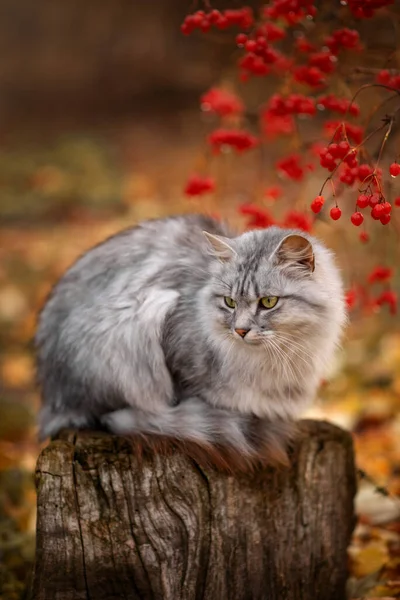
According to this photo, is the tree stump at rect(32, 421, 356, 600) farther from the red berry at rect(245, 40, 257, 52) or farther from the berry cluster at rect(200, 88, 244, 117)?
the berry cluster at rect(200, 88, 244, 117)

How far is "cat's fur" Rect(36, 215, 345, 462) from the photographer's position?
2.68 m

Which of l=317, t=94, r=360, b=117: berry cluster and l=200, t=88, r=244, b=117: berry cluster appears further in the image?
l=200, t=88, r=244, b=117: berry cluster

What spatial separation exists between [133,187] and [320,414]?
4615 millimetres

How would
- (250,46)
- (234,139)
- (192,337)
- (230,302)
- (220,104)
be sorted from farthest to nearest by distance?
(220,104)
(234,139)
(250,46)
(192,337)
(230,302)

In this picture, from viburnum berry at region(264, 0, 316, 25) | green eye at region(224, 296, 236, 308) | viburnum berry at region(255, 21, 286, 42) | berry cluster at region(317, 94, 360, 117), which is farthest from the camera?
viburnum berry at region(255, 21, 286, 42)

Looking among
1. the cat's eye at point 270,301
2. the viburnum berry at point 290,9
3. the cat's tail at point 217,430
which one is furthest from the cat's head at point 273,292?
the viburnum berry at point 290,9

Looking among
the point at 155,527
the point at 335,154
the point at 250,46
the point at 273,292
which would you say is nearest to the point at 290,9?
the point at 250,46

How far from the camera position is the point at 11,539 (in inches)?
131

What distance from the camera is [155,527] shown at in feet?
8.71

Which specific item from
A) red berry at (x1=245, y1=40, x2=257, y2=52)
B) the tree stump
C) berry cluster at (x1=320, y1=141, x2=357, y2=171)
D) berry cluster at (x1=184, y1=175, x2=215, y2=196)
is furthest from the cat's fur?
red berry at (x1=245, y1=40, x2=257, y2=52)

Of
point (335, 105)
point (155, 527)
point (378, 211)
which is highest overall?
point (335, 105)

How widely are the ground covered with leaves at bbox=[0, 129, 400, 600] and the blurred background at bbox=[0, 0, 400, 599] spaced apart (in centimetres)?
1

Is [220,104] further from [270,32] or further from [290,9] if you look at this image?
[290,9]

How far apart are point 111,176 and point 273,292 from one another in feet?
21.5
